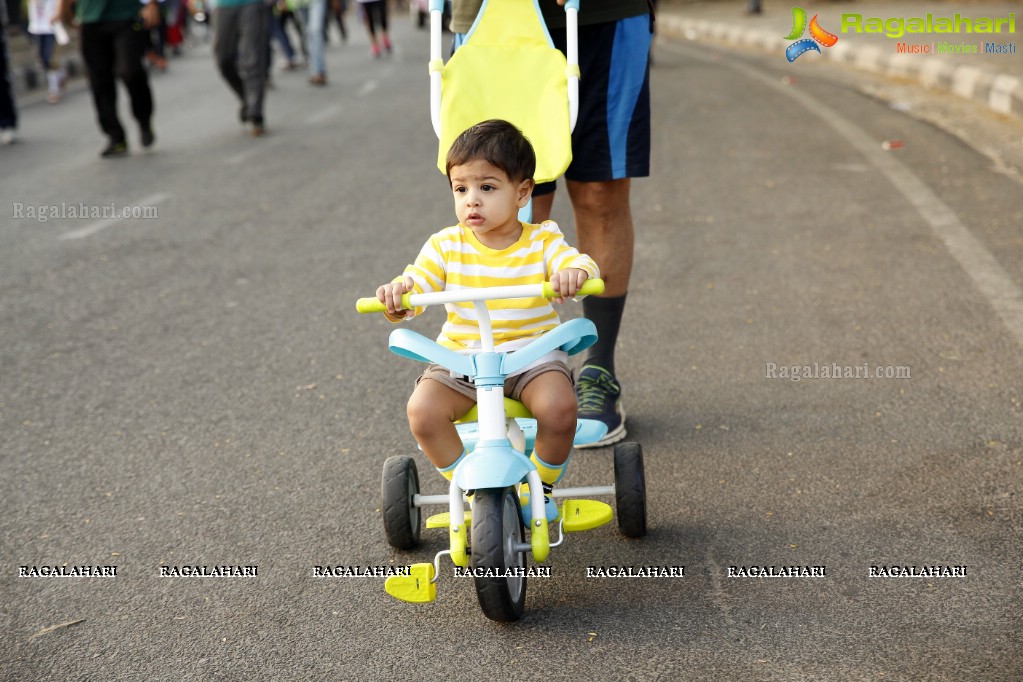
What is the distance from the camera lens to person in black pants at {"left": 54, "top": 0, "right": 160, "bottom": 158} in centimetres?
1077

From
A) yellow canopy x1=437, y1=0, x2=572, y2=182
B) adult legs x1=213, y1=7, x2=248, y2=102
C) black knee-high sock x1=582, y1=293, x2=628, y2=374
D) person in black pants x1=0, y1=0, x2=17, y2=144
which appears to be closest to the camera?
yellow canopy x1=437, y1=0, x2=572, y2=182

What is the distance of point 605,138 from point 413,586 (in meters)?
1.68

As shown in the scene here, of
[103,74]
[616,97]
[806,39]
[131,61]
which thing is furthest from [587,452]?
[806,39]

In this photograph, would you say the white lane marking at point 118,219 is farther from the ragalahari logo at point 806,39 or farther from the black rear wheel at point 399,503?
the ragalahari logo at point 806,39

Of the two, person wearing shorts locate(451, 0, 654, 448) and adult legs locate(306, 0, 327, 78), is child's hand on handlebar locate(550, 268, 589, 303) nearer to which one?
person wearing shorts locate(451, 0, 654, 448)

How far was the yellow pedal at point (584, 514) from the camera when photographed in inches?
131

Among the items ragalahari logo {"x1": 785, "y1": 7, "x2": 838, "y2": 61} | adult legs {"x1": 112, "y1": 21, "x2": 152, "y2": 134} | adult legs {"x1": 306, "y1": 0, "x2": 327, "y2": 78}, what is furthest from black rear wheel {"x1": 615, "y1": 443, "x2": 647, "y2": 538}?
adult legs {"x1": 306, "y1": 0, "x2": 327, "y2": 78}

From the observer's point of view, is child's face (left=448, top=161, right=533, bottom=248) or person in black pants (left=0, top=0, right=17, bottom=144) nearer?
child's face (left=448, top=161, right=533, bottom=248)

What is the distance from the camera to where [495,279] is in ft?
10.8

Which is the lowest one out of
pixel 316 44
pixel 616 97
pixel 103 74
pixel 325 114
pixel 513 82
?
pixel 325 114

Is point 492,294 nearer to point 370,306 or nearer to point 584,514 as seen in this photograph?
point 370,306

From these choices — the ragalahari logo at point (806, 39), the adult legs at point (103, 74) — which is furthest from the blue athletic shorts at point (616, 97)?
the ragalahari logo at point (806, 39)

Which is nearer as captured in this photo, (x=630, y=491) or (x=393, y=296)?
(x=393, y=296)

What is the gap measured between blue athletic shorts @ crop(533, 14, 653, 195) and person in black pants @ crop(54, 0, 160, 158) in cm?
781
